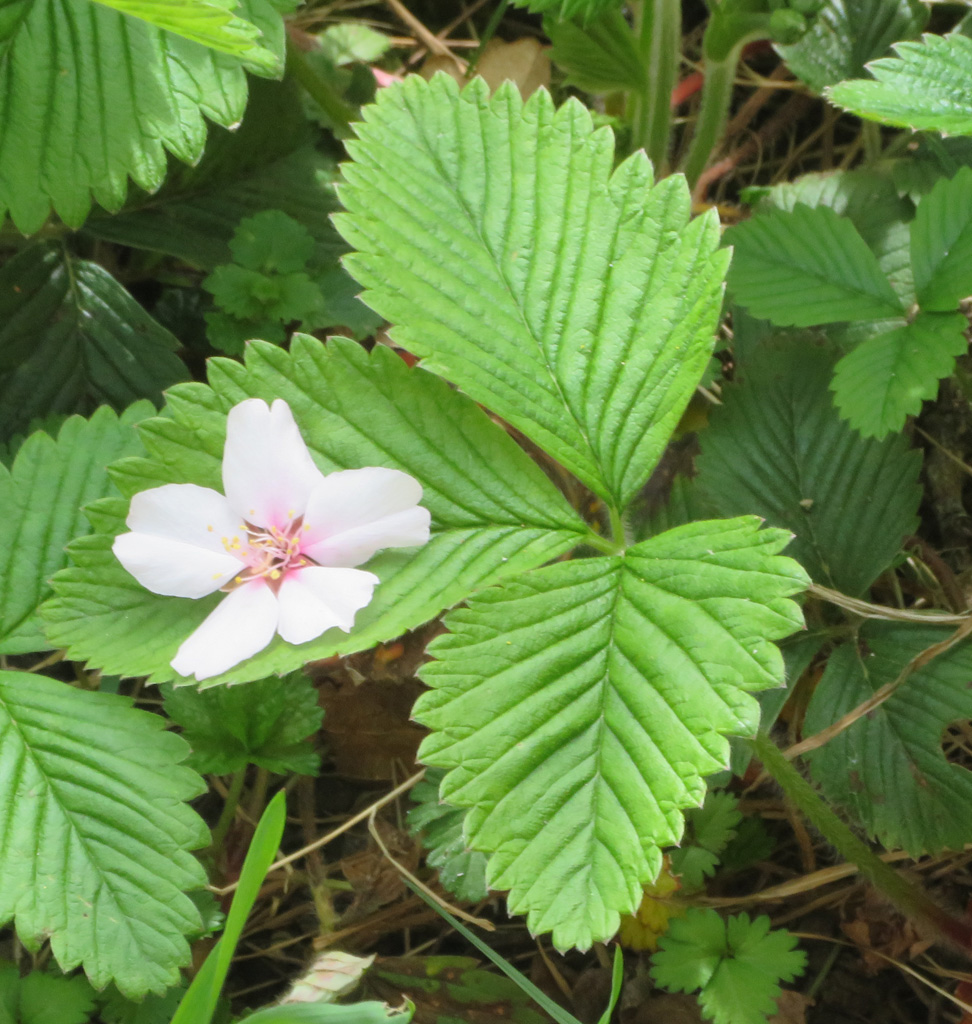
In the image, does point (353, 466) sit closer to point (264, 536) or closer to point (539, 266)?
point (264, 536)

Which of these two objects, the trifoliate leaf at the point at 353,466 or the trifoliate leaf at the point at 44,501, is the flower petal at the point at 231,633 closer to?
the trifoliate leaf at the point at 353,466

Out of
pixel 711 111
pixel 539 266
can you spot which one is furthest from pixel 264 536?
pixel 711 111

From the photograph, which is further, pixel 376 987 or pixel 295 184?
pixel 295 184

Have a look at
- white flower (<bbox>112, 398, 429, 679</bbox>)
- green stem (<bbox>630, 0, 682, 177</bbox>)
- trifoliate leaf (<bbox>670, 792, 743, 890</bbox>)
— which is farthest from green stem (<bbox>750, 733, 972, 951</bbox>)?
green stem (<bbox>630, 0, 682, 177</bbox>)

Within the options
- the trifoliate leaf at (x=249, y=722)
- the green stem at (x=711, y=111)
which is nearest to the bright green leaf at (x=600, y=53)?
the green stem at (x=711, y=111)

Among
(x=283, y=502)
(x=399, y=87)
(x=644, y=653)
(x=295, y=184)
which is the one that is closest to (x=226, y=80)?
(x=399, y=87)

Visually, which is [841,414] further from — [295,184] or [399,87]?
[295,184]
